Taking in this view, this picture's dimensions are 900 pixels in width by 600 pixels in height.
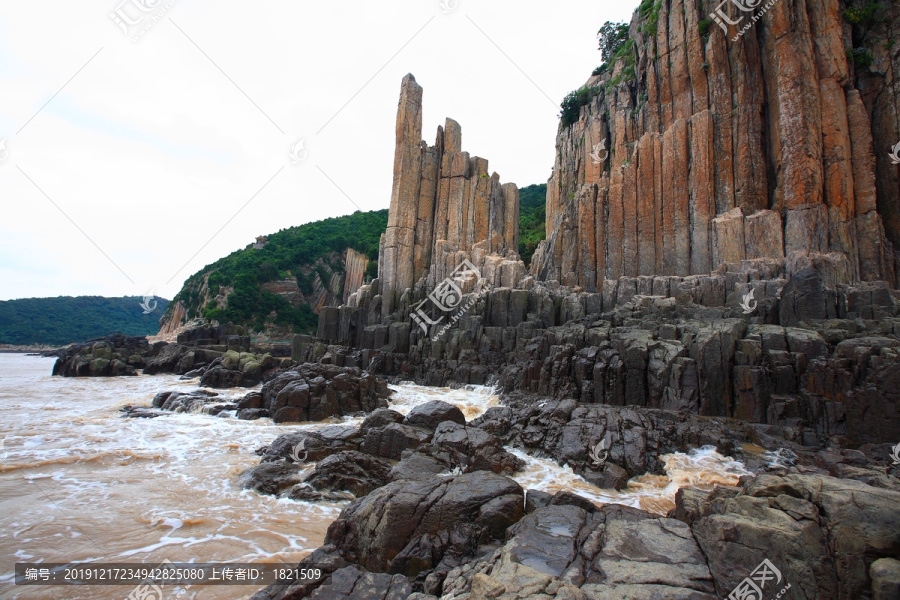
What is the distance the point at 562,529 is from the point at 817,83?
2847 centimetres

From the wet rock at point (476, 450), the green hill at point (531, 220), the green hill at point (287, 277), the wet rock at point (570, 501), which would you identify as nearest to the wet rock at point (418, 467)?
the wet rock at point (476, 450)

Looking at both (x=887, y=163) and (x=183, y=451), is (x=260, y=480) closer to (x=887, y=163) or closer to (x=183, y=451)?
(x=183, y=451)

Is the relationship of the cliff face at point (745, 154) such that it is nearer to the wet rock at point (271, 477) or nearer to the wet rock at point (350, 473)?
the wet rock at point (350, 473)

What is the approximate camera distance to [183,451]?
452 inches

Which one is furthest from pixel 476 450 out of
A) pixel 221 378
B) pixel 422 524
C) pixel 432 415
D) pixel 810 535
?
pixel 221 378

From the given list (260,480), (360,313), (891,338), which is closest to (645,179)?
(891,338)

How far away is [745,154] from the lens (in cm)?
2314

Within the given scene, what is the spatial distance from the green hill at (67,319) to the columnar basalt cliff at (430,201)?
69.3 metres

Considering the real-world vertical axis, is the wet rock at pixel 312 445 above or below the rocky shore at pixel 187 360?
below

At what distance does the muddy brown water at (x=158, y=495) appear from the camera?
6.21 metres

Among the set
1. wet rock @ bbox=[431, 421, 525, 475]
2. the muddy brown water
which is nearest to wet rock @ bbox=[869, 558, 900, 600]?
the muddy brown water

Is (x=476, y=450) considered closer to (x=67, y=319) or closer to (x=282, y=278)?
(x=282, y=278)

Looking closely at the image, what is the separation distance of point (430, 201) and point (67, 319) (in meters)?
97.5

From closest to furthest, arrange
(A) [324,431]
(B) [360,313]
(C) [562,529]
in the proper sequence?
(C) [562,529] → (A) [324,431] → (B) [360,313]
